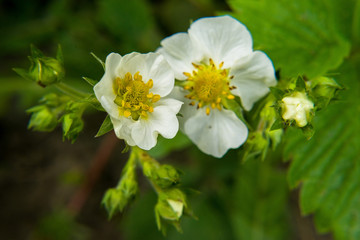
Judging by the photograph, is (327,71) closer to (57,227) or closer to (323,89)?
(323,89)

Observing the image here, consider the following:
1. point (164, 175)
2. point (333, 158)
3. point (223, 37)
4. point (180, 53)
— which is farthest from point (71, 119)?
point (333, 158)

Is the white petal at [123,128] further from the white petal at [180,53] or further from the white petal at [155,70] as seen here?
the white petal at [180,53]

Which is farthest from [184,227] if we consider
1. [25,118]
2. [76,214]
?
[25,118]

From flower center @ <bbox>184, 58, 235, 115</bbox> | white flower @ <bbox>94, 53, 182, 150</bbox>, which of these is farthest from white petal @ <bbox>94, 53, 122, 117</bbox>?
flower center @ <bbox>184, 58, 235, 115</bbox>

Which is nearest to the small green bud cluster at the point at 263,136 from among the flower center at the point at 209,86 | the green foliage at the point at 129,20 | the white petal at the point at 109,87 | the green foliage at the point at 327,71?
the flower center at the point at 209,86

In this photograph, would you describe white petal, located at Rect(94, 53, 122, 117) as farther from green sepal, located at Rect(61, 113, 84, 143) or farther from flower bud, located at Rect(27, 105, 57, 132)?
flower bud, located at Rect(27, 105, 57, 132)

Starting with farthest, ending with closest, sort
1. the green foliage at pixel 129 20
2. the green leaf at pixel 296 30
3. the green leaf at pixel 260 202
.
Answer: the green foliage at pixel 129 20 < the green leaf at pixel 260 202 < the green leaf at pixel 296 30

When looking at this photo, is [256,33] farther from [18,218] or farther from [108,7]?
[18,218]
